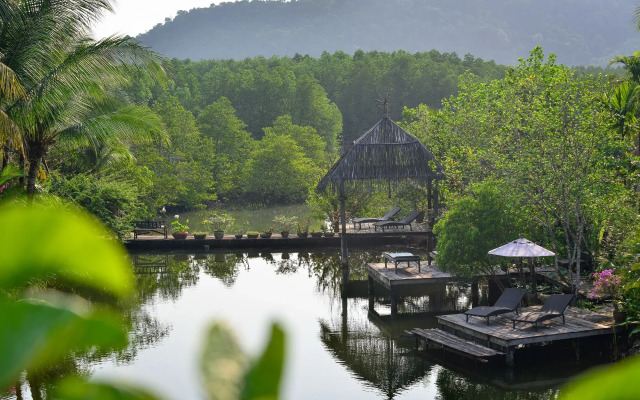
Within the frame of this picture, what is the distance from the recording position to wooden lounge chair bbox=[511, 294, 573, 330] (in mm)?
11656

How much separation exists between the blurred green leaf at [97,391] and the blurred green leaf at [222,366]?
0.04 m

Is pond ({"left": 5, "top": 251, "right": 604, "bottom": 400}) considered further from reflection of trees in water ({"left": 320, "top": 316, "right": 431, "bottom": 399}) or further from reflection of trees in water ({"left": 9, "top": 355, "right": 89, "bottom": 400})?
reflection of trees in water ({"left": 9, "top": 355, "right": 89, "bottom": 400})

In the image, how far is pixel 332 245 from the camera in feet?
80.1

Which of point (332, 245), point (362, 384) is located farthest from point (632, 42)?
point (362, 384)

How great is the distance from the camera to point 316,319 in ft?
51.7

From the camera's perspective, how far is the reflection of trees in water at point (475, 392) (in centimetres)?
1090

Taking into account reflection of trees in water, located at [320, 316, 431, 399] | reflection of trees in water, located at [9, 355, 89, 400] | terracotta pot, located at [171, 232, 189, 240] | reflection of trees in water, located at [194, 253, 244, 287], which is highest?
reflection of trees in water, located at [9, 355, 89, 400]

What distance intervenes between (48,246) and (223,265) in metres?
21.8

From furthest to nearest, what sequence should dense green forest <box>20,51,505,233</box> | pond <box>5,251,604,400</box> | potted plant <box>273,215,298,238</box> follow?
1. potted plant <box>273,215,298,238</box>
2. dense green forest <box>20,51,505,233</box>
3. pond <box>5,251,604,400</box>

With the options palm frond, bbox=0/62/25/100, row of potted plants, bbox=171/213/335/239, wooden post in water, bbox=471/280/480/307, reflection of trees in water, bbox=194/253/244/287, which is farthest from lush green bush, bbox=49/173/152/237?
wooden post in water, bbox=471/280/480/307

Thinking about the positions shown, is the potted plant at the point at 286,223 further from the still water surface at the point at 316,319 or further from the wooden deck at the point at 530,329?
the wooden deck at the point at 530,329

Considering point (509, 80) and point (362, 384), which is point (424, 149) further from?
point (362, 384)

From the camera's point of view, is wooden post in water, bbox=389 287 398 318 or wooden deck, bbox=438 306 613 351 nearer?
wooden deck, bbox=438 306 613 351

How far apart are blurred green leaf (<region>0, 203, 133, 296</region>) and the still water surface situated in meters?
5.72
